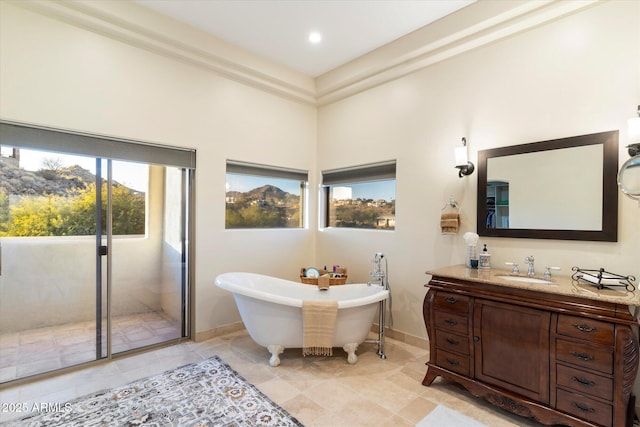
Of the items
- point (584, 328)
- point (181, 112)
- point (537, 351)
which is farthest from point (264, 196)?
point (584, 328)

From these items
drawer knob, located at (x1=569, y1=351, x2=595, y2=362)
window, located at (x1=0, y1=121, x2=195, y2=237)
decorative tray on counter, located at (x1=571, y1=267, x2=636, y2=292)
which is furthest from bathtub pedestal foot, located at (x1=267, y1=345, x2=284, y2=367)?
decorative tray on counter, located at (x1=571, y1=267, x2=636, y2=292)

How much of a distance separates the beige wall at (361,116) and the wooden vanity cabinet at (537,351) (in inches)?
26.2

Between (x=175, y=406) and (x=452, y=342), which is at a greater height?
(x=452, y=342)

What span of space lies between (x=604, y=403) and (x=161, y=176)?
3.95m

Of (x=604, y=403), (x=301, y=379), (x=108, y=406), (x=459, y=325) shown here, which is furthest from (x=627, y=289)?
(x=108, y=406)

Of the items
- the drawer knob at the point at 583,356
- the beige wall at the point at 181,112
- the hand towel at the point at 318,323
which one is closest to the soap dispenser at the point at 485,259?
the drawer knob at the point at 583,356

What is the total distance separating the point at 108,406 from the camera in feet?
7.34

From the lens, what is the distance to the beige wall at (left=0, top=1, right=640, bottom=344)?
2346mm

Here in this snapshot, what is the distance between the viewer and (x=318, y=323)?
277 centimetres

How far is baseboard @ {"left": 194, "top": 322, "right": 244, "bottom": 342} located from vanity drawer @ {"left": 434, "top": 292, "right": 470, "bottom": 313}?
2.40m

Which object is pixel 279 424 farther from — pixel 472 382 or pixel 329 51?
pixel 329 51

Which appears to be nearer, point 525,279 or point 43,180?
point 525,279

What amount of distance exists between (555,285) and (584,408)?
2.35 feet

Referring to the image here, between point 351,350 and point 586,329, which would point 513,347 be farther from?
point 351,350
